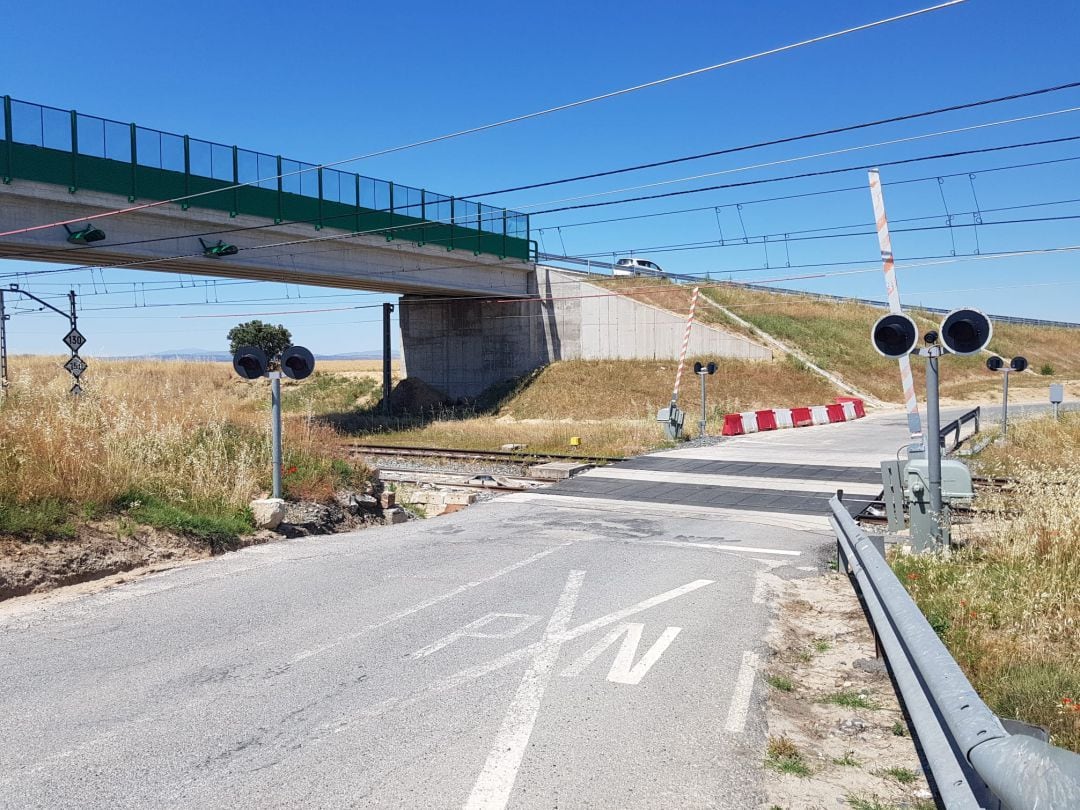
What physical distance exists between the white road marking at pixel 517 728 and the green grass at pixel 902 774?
76.6 inches

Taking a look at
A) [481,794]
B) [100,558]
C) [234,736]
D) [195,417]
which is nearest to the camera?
[481,794]

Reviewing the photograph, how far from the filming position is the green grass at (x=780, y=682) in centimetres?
559

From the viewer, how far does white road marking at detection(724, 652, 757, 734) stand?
16.1 ft

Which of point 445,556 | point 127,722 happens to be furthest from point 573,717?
point 445,556

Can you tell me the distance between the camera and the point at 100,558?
8617 mm

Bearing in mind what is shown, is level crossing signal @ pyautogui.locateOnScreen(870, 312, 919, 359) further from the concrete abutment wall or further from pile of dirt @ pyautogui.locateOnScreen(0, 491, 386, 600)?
the concrete abutment wall

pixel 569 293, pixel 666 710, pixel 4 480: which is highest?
pixel 569 293

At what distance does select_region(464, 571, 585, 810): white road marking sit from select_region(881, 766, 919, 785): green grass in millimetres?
1945

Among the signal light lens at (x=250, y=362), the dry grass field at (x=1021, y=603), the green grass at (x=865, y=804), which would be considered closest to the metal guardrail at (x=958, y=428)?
the dry grass field at (x=1021, y=603)

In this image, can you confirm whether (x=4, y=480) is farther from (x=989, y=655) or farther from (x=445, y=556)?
(x=989, y=655)

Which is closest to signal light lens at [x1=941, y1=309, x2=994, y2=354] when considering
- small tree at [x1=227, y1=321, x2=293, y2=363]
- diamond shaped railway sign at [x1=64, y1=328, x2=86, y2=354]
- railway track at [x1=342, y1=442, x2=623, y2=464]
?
railway track at [x1=342, y1=442, x2=623, y2=464]

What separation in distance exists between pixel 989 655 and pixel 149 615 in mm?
6552

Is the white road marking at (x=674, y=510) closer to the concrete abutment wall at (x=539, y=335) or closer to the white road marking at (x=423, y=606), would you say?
the white road marking at (x=423, y=606)

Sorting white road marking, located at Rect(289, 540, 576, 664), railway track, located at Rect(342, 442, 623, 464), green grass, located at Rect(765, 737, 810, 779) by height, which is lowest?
green grass, located at Rect(765, 737, 810, 779)
